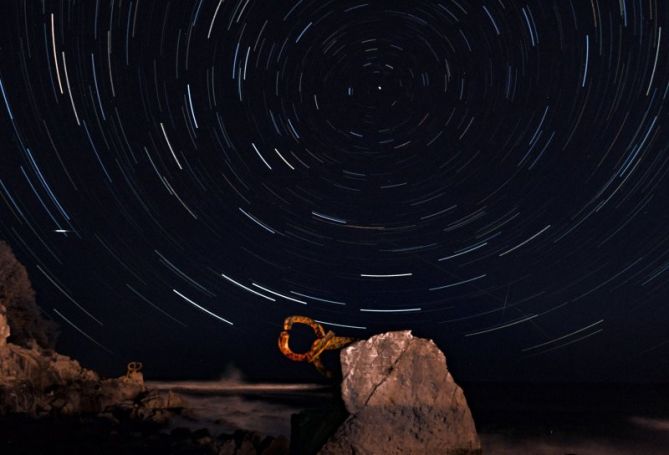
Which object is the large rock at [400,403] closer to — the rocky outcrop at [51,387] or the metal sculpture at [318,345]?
the metal sculpture at [318,345]

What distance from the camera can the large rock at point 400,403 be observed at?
34.0 feet

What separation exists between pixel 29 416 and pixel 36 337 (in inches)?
509

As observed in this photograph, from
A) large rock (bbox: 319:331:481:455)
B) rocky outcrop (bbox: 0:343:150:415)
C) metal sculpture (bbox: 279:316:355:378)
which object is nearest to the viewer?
large rock (bbox: 319:331:481:455)

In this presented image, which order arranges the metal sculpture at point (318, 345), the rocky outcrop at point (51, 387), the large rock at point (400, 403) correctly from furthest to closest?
the rocky outcrop at point (51, 387) → the metal sculpture at point (318, 345) → the large rock at point (400, 403)

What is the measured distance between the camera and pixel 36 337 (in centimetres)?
3038

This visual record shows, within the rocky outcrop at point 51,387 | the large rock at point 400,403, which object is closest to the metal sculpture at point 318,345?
the large rock at point 400,403

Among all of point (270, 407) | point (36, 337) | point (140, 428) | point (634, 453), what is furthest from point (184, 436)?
point (270, 407)

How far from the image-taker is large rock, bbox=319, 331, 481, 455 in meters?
10.4

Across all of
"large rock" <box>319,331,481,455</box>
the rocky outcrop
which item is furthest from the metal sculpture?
the rocky outcrop

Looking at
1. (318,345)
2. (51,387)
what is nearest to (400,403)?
(318,345)

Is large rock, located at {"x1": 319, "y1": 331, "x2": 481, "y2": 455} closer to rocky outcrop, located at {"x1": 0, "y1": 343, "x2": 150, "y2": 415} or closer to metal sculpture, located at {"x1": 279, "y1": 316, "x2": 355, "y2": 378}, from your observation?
metal sculpture, located at {"x1": 279, "y1": 316, "x2": 355, "y2": 378}

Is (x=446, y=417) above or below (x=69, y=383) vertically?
below

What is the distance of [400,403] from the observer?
1084cm

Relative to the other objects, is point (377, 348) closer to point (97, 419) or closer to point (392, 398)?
point (392, 398)
